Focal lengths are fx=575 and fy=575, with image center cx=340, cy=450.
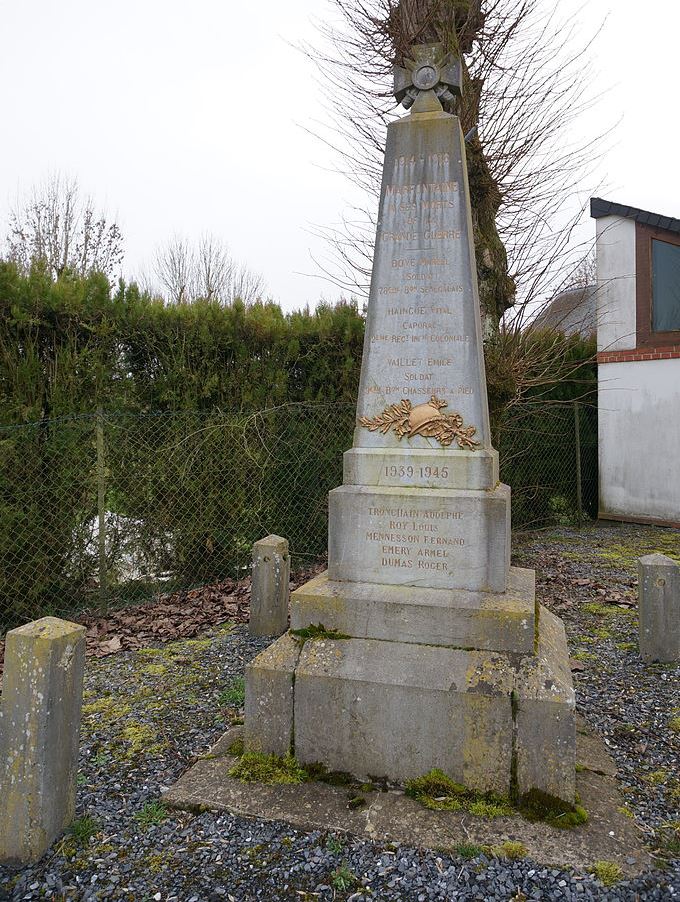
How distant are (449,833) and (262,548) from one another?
289 centimetres

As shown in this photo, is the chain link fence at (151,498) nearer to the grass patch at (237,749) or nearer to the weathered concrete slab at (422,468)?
the grass patch at (237,749)

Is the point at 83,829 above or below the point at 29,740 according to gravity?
below

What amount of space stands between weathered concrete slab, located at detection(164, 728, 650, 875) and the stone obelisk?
17 centimetres

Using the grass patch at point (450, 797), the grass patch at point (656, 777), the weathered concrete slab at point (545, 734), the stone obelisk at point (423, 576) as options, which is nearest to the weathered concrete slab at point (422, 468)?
the stone obelisk at point (423, 576)

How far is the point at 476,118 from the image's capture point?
661 centimetres

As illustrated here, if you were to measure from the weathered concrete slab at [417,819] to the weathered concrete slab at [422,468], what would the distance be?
4.87ft

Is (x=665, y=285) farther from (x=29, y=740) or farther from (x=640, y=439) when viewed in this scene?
(x=29, y=740)

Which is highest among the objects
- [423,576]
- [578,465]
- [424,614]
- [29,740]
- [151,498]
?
[578,465]

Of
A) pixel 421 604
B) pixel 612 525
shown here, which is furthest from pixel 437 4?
pixel 612 525

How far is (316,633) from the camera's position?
117 inches

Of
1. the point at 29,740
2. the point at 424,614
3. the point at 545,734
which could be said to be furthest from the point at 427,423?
the point at 29,740

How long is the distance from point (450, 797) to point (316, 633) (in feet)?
3.12

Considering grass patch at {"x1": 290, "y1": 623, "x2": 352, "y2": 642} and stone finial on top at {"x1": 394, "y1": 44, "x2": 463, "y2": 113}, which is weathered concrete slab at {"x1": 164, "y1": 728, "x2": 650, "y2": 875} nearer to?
grass patch at {"x1": 290, "y1": 623, "x2": 352, "y2": 642}

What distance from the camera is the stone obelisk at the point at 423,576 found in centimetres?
260
